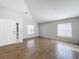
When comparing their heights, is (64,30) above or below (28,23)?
below

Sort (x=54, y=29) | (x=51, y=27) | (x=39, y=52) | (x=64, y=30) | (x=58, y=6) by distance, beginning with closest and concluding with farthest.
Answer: (x=39, y=52), (x=58, y=6), (x=64, y=30), (x=54, y=29), (x=51, y=27)

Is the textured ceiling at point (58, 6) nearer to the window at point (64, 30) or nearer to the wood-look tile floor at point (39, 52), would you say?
Result: the window at point (64, 30)

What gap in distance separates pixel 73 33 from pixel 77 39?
546 millimetres

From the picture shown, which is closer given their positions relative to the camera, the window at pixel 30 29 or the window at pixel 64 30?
the window at pixel 64 30

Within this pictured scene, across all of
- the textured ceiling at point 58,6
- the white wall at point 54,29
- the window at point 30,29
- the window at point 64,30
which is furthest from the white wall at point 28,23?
the window at point 64,30

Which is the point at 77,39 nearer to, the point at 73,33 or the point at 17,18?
the point at 73,33

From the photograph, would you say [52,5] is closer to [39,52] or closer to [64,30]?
[39,52]

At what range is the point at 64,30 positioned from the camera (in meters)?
6.70

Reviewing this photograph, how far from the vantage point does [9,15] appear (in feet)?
17.9

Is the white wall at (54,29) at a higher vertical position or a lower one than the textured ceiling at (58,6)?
lower

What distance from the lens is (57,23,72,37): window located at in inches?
243

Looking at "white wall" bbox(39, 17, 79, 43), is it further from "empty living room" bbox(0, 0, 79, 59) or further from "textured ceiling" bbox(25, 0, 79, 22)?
"textured ceiling" bbox(25, 0, 79, 22)

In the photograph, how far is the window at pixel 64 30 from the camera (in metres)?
6.18

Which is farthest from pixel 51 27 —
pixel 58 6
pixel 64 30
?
pixel 58 6
